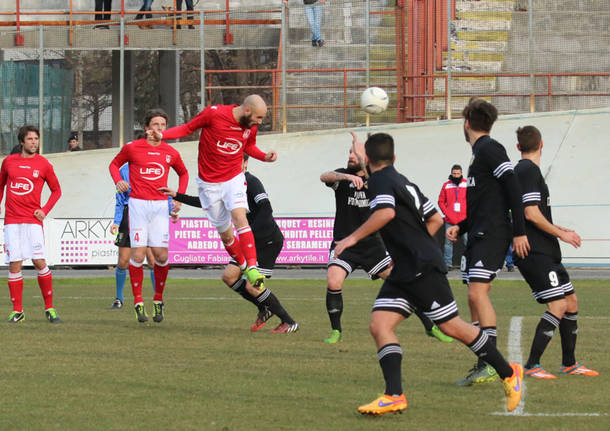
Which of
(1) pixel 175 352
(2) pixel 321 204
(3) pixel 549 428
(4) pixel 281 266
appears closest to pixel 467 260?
(3) pixel 549 428

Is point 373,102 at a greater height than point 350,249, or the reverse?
point 373,102

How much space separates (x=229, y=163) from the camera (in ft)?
35.4

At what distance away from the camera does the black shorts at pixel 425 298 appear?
22.0 feet

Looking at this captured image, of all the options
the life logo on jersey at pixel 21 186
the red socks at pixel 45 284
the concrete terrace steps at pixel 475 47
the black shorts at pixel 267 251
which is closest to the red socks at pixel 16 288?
the red socks at pixel 45 284

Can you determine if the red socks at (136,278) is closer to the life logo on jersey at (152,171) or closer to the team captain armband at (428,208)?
the life logo on jersey at (152,171)

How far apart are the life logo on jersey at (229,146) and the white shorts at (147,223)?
71.3 inches

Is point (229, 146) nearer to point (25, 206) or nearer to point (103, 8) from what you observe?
point (25, 206)

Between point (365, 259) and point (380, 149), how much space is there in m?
4.22

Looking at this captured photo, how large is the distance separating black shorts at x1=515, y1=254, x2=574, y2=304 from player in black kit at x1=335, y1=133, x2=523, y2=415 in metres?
1.59

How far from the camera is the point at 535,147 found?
8.44 meters

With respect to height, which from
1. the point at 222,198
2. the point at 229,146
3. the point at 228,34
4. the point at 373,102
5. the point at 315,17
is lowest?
the point at 222,198

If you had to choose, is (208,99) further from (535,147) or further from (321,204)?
(535,147)

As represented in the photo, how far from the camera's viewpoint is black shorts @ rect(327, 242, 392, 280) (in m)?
10.9

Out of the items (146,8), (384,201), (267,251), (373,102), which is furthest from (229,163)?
(146,8)
